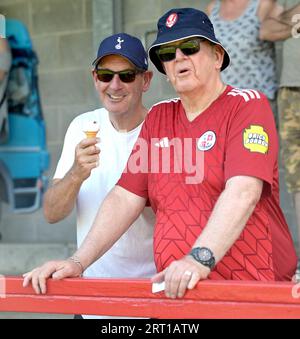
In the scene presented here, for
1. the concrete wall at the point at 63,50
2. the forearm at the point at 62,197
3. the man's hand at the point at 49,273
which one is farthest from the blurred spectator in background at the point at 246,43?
the man's hand at the point at 49,273

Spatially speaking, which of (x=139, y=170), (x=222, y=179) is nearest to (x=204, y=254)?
(x=222, y=179)

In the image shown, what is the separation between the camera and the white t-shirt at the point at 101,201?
9.70 ft

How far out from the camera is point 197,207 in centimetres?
242

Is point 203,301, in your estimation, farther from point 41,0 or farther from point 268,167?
point 41,0

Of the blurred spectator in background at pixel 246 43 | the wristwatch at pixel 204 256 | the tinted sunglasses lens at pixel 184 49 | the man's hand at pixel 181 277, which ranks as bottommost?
the man's hand at pixel 181 277

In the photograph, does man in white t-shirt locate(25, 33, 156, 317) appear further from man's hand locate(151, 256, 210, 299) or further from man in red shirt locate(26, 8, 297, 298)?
man's hand locate(151, 256, 210, 299)

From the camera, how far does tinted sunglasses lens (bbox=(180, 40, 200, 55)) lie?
2.51 meters

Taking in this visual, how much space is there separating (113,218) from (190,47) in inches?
25.8

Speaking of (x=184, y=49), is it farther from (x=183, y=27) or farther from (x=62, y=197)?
(x=62, y=197)

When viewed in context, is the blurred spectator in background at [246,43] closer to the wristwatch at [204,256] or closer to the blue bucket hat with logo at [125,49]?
the blue bucket hat with logo at [125,49]

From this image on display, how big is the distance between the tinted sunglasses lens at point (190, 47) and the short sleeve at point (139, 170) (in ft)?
1.04

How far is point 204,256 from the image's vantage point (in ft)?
7.02

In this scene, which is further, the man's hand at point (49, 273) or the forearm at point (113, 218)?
the forearm at point (113, 218)
